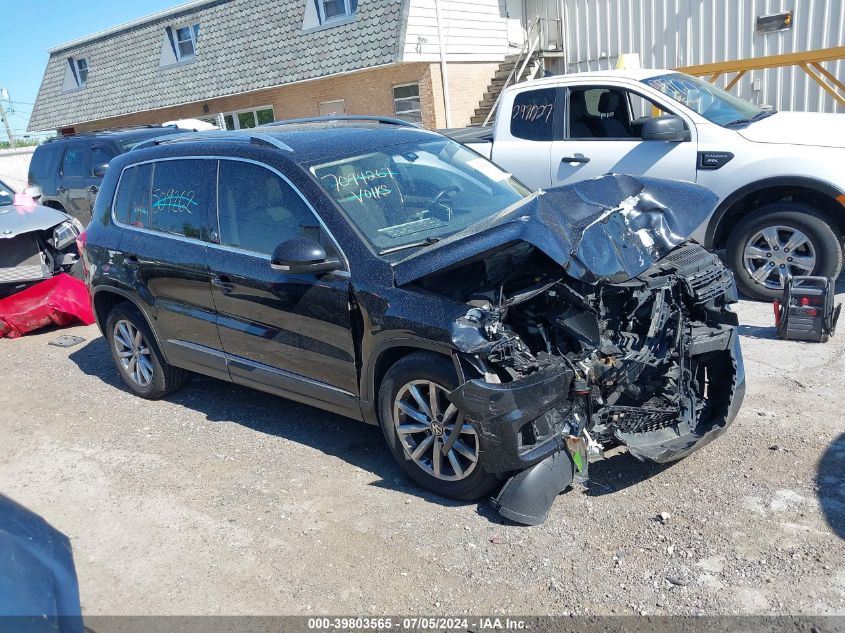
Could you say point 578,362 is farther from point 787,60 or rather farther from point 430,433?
point 787,60

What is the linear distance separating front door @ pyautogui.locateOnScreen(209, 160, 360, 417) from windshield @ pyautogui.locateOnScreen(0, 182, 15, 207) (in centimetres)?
569

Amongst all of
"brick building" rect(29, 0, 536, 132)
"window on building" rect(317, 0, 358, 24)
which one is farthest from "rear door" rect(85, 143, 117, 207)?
"window on building" rect(317, 0, 358, 24)

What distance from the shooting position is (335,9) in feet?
58.0

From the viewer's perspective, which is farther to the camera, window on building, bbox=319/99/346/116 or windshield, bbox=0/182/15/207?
window on building, bbox=319/99/346/116

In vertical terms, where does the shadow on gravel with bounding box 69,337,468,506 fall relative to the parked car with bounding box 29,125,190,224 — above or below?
below

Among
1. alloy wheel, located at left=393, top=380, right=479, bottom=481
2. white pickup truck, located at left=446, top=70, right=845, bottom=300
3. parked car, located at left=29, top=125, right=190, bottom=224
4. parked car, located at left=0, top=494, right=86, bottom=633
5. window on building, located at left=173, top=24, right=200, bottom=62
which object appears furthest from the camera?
window on building, located at left=173, top=24, right=200, bottom=62

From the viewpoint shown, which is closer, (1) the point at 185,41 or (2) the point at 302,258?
(2) the point at 302,258

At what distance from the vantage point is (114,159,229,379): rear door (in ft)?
16.1

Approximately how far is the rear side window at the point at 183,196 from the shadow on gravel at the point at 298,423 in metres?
1.37

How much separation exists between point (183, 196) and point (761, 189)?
4.81 metres

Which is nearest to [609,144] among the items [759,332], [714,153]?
[714,153]

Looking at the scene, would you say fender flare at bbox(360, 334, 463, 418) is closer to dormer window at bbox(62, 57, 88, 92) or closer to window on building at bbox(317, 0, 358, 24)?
window on building at bbox(317, 0, 358, 24)

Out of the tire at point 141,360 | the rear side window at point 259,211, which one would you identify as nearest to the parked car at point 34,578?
the rear side window at point 259,211

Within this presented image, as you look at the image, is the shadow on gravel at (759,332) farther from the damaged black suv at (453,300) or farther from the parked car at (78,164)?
the parked car at (78,164)
